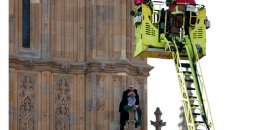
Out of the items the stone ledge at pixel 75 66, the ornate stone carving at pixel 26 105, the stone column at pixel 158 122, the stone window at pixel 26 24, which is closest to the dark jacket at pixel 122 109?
the stone ledge at pixel 75 66

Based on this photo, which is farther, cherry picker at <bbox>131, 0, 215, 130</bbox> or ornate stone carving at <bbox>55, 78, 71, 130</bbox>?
ornate stone carving at <bbox>55, 78, 71, 130</bbox>

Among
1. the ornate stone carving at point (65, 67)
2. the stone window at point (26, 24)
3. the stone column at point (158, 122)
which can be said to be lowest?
the stone column at point (158, 122)

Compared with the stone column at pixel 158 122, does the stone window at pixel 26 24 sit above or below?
above

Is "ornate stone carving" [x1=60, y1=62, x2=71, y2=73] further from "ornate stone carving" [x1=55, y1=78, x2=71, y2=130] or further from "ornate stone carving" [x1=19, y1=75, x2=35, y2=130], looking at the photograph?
"ornate stone carving" [x1=19, y1=75, x2=35, y2=130]

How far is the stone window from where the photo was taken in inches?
800

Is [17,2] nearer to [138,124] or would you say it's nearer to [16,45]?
[16,45]

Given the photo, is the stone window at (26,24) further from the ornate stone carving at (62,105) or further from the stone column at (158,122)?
the stone column at (158,122)

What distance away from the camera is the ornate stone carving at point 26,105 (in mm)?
19891

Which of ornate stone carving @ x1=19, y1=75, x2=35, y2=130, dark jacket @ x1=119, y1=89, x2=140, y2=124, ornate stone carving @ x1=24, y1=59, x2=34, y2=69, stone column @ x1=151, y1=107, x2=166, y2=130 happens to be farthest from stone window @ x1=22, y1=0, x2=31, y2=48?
stone column @ x1=151, y1=107, x2=166, y2=130

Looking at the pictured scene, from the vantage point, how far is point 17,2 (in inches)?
797

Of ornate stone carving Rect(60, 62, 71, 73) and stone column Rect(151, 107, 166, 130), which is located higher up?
ornate stone carving Rect(60, 62, 71, 73)

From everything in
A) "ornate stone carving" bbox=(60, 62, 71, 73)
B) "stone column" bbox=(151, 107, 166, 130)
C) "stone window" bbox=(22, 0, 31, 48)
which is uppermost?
"stone window" bbox=(22, 0, 31, 48)

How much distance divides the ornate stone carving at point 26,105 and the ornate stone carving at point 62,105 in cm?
61

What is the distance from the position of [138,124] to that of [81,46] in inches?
90.4
